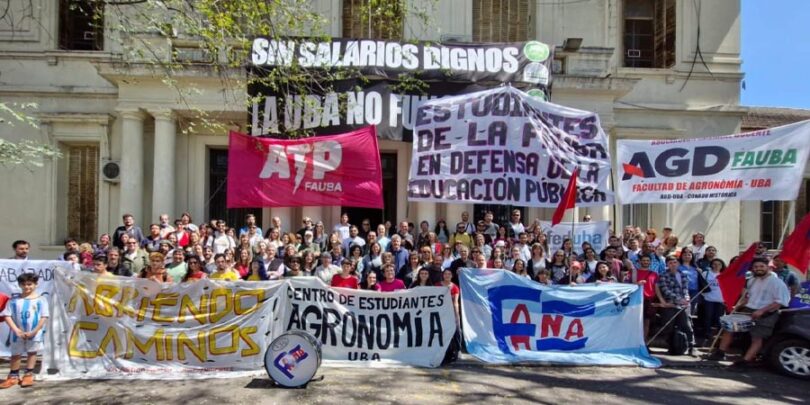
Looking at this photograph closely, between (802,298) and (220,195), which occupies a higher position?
(220,195)


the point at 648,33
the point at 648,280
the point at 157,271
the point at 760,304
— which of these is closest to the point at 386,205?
the point at 648,280

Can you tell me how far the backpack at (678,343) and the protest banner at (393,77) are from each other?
5613 mm

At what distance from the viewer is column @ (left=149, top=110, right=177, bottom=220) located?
13477 mm

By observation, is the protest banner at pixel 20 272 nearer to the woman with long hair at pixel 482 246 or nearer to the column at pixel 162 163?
the column at pixel 162 163

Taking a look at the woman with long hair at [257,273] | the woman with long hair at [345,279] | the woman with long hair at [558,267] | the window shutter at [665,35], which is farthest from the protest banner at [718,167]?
the window shutter at [665,35]

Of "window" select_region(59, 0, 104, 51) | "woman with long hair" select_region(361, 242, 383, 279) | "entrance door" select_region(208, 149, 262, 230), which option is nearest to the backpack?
"woman with long hair" select_region(361, 242, 383, 279)

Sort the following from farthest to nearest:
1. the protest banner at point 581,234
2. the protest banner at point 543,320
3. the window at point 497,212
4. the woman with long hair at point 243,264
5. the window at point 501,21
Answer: the window at point 501,21 < the window at point 497,212 < the protest banner at point 581,234 < the woman with long hair at point 243,264 < the protest banner at point 543,320

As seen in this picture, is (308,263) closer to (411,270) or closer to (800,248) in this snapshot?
(411,270)

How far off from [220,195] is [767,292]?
12.6 meters

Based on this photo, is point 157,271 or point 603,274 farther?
point 603,274

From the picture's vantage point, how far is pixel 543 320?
27.1 feet

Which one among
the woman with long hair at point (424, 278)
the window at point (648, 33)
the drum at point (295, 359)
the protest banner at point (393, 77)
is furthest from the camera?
the window at point (648, 33)

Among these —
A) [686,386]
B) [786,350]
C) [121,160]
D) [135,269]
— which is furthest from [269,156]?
[786,350]

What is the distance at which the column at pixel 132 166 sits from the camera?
13.5 meters
